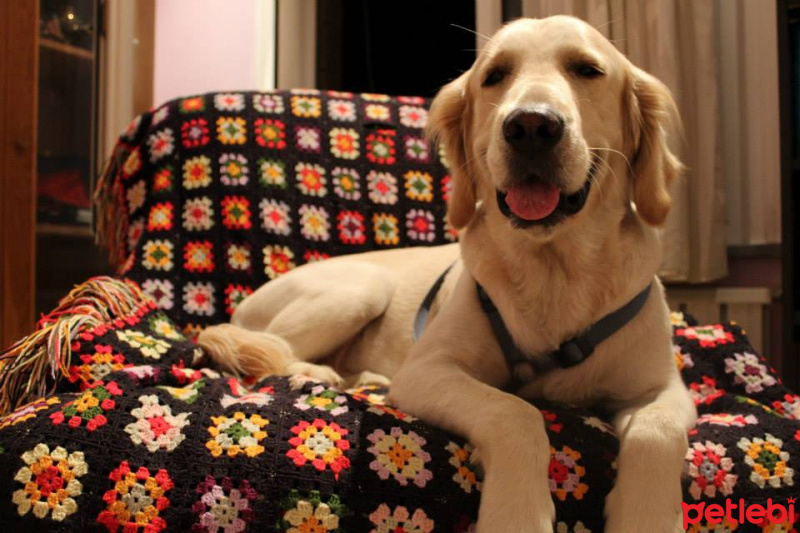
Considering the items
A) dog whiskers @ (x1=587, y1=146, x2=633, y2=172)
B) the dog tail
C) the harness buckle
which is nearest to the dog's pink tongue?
dog whiskers @ (x1=587, y1=146, x2=633, y2=172)

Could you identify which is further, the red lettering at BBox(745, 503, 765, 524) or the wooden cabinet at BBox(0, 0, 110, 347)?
the wooden cabinet at BBox(0, 0, 110, 347)

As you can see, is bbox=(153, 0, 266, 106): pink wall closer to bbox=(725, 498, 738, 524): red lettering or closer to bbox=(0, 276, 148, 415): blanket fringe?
bbox=(0, 276, 148, 415): blanket fringe

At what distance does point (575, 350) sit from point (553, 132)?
14.6 inches

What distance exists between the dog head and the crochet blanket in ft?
1.18

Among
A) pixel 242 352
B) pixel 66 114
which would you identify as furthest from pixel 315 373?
pixel 66 114

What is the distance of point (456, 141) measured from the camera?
1.42m

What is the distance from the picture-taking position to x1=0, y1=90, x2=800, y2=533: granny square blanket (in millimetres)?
884

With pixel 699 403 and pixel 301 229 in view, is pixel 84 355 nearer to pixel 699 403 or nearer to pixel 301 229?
pixel 301 229

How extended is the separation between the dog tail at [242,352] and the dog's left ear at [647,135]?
832mm

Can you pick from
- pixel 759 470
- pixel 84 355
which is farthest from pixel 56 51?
pixel 759 470

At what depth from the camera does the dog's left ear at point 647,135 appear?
4.06 feet

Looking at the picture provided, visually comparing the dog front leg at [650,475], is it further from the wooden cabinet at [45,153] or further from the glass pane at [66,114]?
the glass pane at [66,114]

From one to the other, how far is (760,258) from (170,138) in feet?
6.60

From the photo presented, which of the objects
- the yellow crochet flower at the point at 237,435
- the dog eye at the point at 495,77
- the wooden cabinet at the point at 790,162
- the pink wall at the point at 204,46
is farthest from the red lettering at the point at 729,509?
the pink wall at the point at 204,46
